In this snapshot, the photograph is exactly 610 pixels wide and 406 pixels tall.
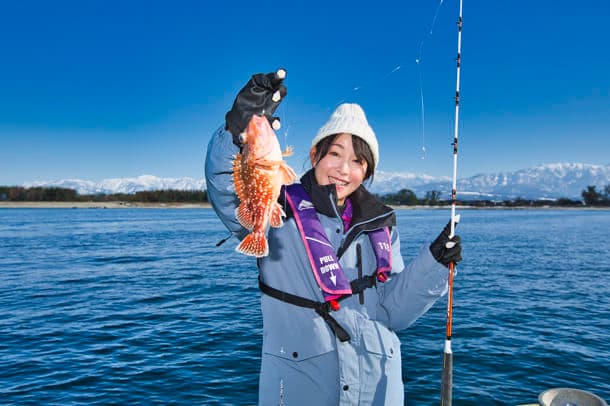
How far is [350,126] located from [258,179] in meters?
1.08

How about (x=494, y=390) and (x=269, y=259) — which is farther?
(x=494, y=390)

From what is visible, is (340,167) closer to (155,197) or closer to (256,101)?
(256,101)

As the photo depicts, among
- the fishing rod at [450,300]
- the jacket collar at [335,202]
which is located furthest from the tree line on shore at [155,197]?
the jacket collar at [335,202]

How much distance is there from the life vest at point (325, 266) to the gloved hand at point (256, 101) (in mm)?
822

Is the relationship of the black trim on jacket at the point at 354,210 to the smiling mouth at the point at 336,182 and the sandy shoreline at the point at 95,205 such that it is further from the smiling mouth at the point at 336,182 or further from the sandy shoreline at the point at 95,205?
the sandy shoreline at the point at 95,205

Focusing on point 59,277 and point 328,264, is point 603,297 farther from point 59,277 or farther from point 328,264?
point 59,277

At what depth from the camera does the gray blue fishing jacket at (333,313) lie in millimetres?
3166

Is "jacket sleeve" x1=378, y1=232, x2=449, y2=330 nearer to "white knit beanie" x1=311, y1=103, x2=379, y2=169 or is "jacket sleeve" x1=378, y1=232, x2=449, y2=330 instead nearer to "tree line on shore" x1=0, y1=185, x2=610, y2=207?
"white knit beanie" x1=311, y1=103, x2=379, y2=169

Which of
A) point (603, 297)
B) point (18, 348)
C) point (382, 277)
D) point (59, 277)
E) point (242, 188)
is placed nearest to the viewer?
point (242, 188)

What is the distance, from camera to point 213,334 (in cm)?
1255

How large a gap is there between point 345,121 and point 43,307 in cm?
1592

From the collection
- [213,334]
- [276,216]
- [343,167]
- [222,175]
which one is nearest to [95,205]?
[213,334]

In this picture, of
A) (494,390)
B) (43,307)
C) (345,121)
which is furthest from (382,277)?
(43,307)

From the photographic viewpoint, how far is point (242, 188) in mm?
3072
